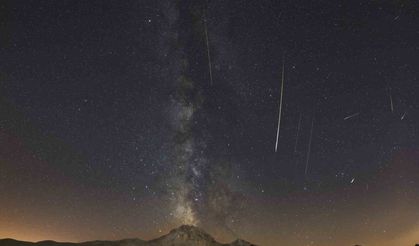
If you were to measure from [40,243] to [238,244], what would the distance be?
48873 millimetres

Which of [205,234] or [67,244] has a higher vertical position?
[205,234]

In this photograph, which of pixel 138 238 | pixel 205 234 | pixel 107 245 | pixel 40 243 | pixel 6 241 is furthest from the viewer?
pixel 205 234

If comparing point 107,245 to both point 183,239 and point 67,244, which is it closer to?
point 67,244

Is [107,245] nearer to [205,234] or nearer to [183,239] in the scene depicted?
[183,239]

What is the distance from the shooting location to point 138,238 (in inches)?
4579

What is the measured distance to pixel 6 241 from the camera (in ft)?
306

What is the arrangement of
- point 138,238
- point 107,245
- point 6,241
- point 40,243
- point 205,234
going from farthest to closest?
1. point 205,234
2. point 138,238
3. point 107,245
4. point 40,243
5. point 6,241

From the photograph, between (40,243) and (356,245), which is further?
(356,245)

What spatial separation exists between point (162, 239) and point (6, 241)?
38.5 metres

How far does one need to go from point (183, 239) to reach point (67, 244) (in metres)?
30.3

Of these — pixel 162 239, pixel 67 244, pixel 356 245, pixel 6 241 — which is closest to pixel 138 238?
pixel 162 239

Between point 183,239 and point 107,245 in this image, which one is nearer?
point 107,245

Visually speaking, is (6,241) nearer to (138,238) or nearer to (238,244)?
(138,238)

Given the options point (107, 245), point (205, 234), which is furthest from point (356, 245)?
point (107, 245)
